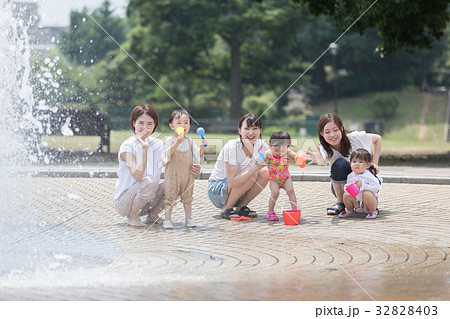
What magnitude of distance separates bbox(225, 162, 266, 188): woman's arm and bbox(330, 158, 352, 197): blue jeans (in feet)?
3.35

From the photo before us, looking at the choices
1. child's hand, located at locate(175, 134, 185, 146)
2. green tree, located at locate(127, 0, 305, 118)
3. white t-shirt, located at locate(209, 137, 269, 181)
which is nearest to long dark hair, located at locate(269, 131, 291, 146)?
white t-shirt, located at locate(209, 137, 269, 181)

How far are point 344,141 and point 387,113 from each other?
3500 cm

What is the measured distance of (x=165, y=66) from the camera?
118 feet

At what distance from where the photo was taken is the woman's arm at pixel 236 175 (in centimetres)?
723

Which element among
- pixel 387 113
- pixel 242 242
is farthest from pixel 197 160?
pixel 387 113

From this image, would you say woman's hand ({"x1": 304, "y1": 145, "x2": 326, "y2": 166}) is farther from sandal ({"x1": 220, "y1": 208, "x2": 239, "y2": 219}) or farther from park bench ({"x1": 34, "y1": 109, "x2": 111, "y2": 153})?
park bench ({"x1": 34, "y1": 109, "x2": 111, "y2": 153})

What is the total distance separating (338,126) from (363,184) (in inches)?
27.0

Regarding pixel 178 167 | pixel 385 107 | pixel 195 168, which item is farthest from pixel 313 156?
pixel 385 107

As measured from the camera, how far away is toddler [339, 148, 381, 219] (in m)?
7.42

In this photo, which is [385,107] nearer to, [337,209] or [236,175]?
[337,209]

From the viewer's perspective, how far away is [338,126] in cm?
740

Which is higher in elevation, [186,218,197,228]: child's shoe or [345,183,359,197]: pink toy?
[345,183,359,197]: pink toy

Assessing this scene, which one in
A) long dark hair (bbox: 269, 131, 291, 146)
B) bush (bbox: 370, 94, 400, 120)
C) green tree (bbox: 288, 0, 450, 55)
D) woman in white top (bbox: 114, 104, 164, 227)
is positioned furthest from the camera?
bush (bbox: 370, 94, 400, 120)

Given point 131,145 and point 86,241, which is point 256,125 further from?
A: point 86,241
